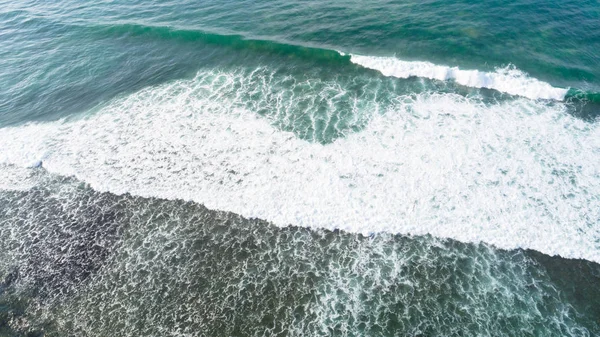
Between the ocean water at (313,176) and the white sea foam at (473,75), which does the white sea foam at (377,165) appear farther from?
the white sea foam at (473,75)

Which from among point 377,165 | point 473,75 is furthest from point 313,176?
point 473,75

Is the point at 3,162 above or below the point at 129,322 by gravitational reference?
above

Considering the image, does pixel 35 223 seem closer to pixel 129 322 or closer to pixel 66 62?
pixel 129 322

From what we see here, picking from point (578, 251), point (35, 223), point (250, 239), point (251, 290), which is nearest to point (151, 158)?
point (35, 223)

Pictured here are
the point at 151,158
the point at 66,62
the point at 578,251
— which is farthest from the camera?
the point at 66,62

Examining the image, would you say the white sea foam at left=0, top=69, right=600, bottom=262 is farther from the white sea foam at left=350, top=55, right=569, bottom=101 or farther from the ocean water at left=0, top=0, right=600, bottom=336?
the white sea foam at left=350, top=55, right=569, bottom=101

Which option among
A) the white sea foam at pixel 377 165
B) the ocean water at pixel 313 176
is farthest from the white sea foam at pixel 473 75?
the white sea foam at pixel 377 165

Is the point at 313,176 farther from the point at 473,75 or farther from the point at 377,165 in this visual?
the point at 473,75

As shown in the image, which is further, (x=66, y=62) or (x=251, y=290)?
(x=66, y=62)
